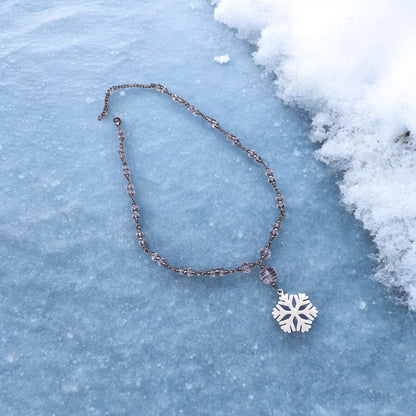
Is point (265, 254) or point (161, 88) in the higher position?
point (161, 88)

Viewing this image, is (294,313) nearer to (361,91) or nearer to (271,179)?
(271,179)

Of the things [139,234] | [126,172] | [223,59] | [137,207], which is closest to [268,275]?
[139,234]

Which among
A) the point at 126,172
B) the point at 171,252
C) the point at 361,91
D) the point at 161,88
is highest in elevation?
the point at 361,91

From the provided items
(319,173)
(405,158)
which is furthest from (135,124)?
(405,158)

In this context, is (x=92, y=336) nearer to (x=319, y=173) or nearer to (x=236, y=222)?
(x=236, y=222)

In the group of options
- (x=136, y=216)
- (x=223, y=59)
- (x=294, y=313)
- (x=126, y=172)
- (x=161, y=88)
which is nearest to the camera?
(x=294, y=313)

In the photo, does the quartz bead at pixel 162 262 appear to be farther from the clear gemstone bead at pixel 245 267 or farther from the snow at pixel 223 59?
the snow at pixel 223 59
